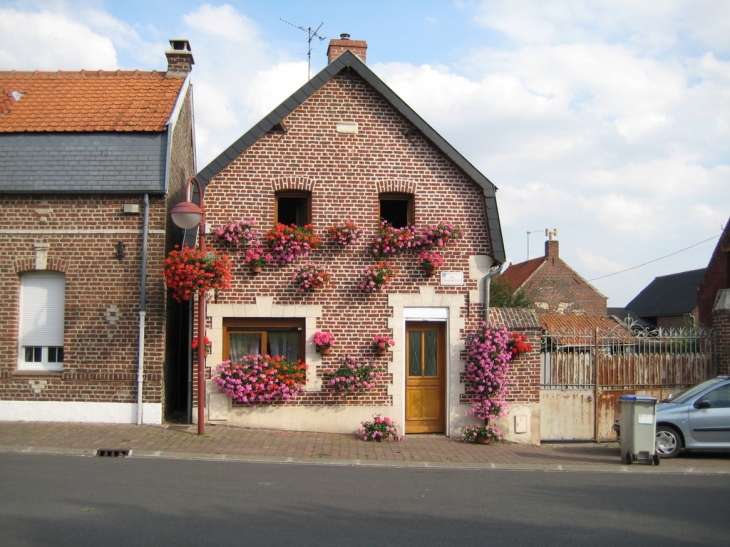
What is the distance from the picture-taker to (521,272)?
165 ft

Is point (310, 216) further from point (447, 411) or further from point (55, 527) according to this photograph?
point (55, 527)

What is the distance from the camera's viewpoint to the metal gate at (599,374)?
15000 mm

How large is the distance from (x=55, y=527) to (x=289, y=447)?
596 centimetres

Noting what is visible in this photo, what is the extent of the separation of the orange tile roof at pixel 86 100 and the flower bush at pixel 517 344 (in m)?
7.93

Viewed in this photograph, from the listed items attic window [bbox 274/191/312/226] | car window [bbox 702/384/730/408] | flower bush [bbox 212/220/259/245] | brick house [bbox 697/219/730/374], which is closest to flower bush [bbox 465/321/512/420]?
car window [bbox 702/384/730/408]

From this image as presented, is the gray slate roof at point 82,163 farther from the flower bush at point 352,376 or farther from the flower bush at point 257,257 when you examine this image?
the flower bush at point 352,376

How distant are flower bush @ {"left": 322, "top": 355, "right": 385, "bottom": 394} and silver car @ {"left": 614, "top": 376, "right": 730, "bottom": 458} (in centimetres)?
516

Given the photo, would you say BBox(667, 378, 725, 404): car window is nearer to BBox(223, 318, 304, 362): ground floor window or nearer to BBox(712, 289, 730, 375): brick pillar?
BBox(712, 289, 730, 375): brick pillar

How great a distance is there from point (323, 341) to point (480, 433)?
3446 millimetres

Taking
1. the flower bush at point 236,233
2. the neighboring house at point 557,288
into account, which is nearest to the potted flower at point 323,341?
the flower bush at point 236,233

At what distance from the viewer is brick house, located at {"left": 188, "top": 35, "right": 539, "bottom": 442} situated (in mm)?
14328

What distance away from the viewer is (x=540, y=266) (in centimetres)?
4794

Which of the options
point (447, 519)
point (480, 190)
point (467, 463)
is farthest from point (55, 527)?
point (480, 190)

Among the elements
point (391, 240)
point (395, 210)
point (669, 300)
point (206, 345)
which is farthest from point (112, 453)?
point (669, 300)
